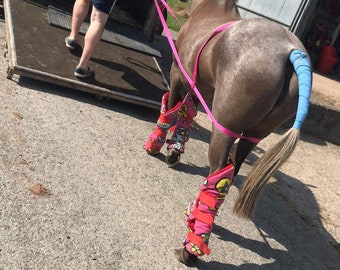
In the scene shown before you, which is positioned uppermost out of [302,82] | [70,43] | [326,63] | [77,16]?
[302,82]

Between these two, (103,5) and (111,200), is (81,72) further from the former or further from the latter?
(111,200)

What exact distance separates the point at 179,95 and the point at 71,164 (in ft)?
4.17

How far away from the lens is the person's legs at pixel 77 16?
15.6 ft

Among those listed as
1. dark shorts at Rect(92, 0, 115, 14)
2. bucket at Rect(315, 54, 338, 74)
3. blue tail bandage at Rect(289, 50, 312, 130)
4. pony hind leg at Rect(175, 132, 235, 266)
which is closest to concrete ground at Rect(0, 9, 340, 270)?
pony hind leg at Rect(175, 132, 235, 266)

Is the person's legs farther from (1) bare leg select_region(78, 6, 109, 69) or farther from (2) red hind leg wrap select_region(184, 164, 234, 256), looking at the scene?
(2) red hind leg wrap select_region(184, 164, 234, 256)

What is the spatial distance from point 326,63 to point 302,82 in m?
9.12

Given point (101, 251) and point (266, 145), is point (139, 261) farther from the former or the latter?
point (266, 145)

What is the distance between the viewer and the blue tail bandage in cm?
266

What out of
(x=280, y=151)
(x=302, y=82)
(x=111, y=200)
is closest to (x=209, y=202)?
(x=280, y=151)

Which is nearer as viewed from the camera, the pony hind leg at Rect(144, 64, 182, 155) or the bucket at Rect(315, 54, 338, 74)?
the pony hind leg at Rect(144, 64, 182, 155)

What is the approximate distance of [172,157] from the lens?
420cm

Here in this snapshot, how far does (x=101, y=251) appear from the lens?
284 centimetres

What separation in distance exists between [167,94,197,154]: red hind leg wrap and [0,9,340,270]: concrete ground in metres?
0.23

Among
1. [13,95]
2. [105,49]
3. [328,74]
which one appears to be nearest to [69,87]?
[13,95]
